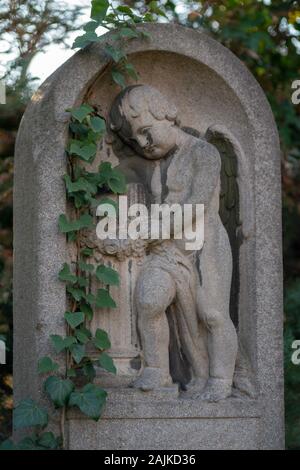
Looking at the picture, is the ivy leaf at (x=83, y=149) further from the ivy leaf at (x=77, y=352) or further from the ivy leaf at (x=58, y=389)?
the ivy leaf at (x=58, y=389)

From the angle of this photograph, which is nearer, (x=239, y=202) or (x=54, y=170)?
(x=54, y=170)

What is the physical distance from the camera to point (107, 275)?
5980 mm

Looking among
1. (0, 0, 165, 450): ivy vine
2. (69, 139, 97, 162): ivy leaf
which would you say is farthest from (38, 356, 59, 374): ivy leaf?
(69, 139, 97, 162): ivy leaf

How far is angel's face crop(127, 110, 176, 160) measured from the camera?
246 inches

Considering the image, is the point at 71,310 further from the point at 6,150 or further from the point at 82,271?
the point at 6,150

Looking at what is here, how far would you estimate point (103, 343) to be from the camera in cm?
595

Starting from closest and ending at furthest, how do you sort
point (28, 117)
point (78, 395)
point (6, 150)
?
point (78, 395) → point (28, 117) → point (6, 150)

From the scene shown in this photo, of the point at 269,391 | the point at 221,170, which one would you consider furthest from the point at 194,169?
the point at 269,391

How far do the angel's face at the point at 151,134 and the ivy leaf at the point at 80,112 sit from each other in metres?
0.35

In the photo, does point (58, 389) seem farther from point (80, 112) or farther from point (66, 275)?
point (80, 112)

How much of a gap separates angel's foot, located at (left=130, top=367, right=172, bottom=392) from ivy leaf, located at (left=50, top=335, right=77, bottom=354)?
1.56 feet

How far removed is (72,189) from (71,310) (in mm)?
666

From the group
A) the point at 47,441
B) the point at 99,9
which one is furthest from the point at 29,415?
the point at 99,9

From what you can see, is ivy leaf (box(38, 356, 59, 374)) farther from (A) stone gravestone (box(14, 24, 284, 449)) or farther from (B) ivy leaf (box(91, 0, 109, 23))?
(B) ivy leaf (box(91, 0, 109, 23))
